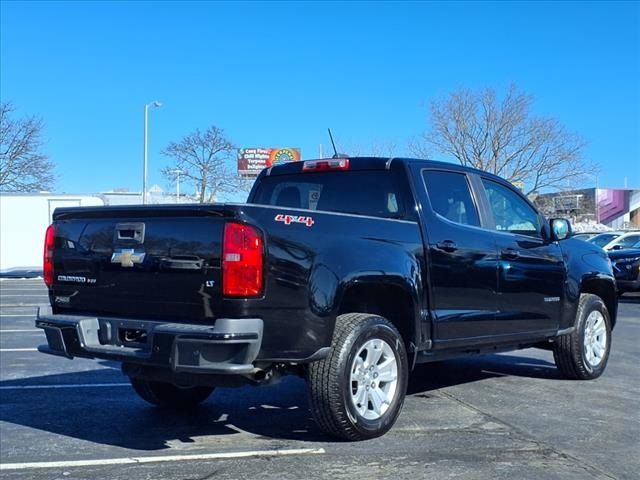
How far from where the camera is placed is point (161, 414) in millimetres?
5945

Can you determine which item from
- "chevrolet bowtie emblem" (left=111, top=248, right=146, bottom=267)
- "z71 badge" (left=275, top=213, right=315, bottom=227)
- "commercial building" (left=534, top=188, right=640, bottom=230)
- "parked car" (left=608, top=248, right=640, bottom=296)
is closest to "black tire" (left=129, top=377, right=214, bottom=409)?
"chevrolet bowtie emblem" (left=111, top=248, right=146, bottom=267)

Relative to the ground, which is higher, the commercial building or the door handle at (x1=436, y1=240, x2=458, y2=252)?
the commercial building

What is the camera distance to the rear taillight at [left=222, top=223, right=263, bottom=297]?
418 cm

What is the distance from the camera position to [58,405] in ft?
20.6

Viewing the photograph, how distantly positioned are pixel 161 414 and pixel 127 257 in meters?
1.86

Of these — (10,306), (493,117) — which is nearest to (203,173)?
(493,117)

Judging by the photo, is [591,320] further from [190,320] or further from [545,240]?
[190,320]

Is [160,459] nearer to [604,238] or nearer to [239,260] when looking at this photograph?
[239,260]

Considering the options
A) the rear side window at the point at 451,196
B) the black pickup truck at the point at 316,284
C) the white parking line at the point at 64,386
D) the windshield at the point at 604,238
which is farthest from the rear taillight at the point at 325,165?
the windshield at the point at 604,238

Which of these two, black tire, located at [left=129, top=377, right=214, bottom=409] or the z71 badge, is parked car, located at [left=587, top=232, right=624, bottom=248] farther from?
the z71 badge

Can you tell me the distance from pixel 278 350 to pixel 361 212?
185 centimetres

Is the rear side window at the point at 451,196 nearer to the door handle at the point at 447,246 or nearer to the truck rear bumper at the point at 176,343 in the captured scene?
the door handle at the point at 447,246

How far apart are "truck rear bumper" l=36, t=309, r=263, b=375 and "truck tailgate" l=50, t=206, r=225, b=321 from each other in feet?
0.35

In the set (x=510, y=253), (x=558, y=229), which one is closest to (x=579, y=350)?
(x=558, y=229)
